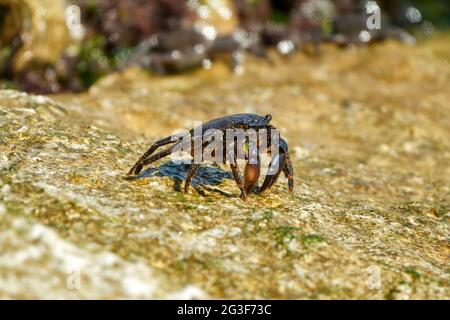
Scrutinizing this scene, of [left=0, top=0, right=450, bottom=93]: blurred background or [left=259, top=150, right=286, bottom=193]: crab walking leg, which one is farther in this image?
[left=0, top=0, right=450, bottom=93]: blurred background

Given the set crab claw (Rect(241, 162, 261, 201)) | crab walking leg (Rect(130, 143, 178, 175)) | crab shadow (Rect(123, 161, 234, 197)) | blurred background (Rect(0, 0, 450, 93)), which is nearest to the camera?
crab claw (Rect(241, 162, 261, 201))

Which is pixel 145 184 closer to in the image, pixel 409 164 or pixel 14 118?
pixel 14 118

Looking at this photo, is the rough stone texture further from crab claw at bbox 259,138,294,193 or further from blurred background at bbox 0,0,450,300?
crab claw at bbox 259,138,294,193

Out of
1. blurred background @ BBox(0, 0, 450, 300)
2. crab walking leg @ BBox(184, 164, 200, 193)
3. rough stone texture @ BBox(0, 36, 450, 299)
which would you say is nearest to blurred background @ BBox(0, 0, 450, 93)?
blurred background @ BBox(0, 0, 450, 300)

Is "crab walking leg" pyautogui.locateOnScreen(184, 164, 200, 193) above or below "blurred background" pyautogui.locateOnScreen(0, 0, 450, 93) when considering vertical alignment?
below

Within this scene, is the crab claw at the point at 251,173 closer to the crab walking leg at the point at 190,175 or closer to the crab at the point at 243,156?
the crab at the point at 243,156

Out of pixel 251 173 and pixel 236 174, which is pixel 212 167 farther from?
pixel 251 173
